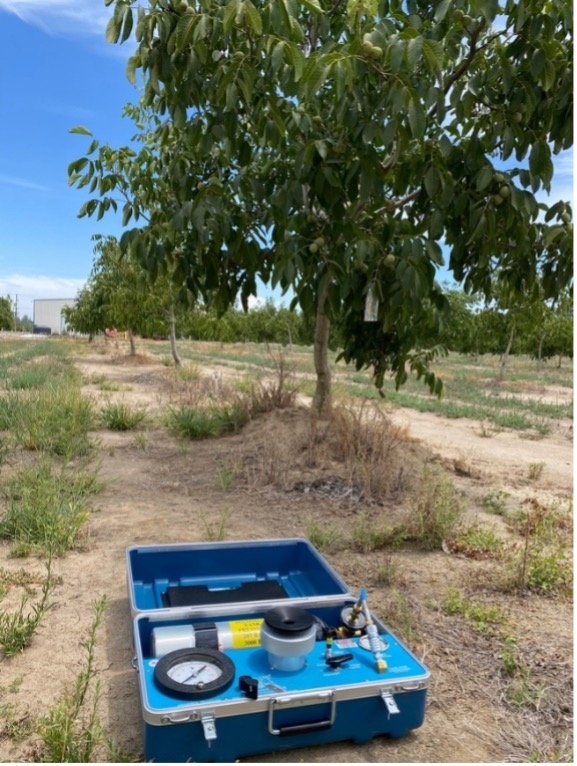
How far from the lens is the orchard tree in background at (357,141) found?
2781mm

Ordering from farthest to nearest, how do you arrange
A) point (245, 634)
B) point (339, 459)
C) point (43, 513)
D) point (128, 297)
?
point (128, 297) < point (339, 459) < point (43, 513) < point (245, 634)

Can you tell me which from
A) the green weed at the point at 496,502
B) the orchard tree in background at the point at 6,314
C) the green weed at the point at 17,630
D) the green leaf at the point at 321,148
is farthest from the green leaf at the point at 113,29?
the orchard tree in background at the point at 6,314

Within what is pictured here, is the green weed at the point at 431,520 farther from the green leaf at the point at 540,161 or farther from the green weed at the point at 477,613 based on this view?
the green leaf at the point at 540,161

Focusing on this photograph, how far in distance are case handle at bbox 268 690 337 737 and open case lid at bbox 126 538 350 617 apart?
2.66ft

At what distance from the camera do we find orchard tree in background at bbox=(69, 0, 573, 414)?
2.78 meters

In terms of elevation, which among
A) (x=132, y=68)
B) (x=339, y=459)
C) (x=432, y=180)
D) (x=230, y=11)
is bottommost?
(x=339, y=459)

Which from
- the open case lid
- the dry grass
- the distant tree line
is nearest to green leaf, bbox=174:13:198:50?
the open case lid

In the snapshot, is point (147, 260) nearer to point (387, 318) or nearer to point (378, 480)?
point (387, 318)

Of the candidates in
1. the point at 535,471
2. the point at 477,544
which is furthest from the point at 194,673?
the point at 535,471

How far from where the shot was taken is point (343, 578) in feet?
10.6

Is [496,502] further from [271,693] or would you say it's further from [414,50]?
[414,50]

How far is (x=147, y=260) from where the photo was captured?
4266 millimetres

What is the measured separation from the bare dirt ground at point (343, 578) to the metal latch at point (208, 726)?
25 cm

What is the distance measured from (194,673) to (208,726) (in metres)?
0.26
